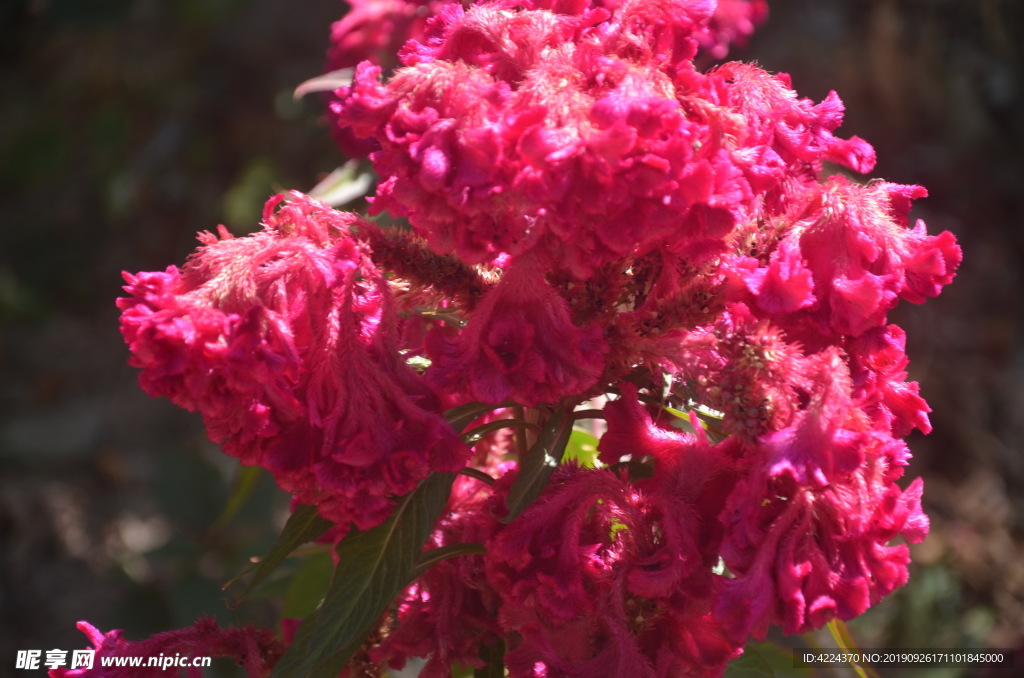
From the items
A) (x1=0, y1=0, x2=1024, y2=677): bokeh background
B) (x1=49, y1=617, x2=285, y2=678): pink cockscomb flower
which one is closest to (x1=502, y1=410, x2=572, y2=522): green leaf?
(x1=49, y1=617, x2=285, y2=678): pink cockscomb flower

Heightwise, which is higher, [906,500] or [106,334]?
[906,500]

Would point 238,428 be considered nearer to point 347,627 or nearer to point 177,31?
point 347,627

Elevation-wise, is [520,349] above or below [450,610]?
above

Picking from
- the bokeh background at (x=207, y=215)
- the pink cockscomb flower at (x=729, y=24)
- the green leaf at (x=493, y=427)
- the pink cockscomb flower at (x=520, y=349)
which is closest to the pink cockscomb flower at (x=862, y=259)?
the pink cockscomb flower at (x=520, y=349)

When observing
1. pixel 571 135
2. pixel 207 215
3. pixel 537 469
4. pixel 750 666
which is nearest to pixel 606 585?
pixel 537 469

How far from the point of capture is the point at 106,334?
4.02 meters

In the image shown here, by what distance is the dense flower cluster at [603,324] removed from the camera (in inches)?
29.5

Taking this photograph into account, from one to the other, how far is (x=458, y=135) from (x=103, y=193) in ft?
11.6

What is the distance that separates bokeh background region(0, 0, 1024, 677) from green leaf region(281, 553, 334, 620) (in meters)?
1.39

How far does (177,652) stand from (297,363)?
0.47 metres

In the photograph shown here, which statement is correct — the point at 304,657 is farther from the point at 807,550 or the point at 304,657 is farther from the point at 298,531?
the point at 807,550

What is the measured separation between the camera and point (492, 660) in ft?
3.78

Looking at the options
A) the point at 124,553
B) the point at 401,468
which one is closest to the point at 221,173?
the point at 124,553

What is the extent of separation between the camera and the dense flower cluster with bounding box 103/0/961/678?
0.75 metres
